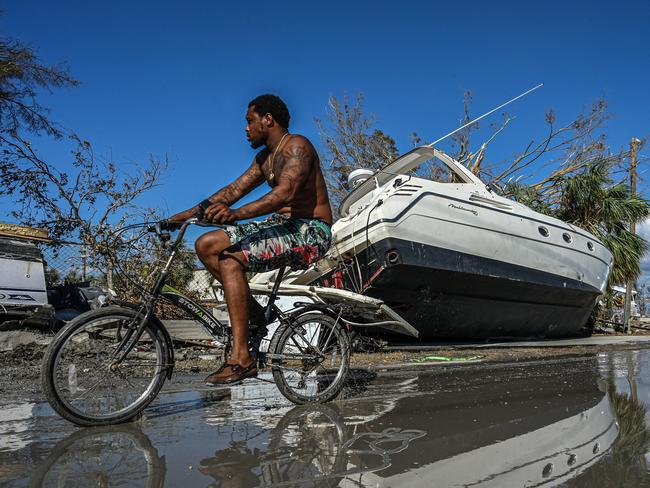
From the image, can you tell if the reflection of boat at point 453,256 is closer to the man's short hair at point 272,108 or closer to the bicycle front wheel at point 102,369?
the man's short hair at point 272,108

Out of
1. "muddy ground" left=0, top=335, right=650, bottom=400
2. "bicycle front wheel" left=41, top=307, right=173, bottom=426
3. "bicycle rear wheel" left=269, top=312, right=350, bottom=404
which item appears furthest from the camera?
"muddy ground" left=0, top=335, right=650, bottom=400

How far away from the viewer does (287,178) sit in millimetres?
3701

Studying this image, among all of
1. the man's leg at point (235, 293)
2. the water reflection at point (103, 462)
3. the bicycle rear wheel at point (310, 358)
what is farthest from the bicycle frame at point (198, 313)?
the water reflection at point (103, 462)

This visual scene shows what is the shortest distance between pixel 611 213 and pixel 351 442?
15801 mm

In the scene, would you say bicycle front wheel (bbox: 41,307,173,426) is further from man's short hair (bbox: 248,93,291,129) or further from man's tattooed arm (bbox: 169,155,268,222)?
man's short hair (bbox: 248,93,291,129)

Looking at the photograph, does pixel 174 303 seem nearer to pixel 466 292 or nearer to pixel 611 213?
pixel 466 292

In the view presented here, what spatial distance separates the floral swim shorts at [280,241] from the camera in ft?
12.0

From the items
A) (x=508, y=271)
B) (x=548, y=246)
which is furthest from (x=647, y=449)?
(x=548, y=246)

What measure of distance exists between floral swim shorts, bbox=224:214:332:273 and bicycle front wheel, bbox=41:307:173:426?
77 cm

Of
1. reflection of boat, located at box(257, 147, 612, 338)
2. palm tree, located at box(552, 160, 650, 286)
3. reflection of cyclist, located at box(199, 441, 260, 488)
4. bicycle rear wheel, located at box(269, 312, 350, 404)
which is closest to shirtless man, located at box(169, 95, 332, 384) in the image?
bicycle rear wheel, located at box(269, 312, 350, 404)

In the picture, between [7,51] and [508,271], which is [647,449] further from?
[7,51]

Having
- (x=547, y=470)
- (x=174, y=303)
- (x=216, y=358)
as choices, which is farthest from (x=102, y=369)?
(x=216, y=358)

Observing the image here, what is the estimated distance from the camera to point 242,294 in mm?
3656

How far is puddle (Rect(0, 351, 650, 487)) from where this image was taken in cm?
229
